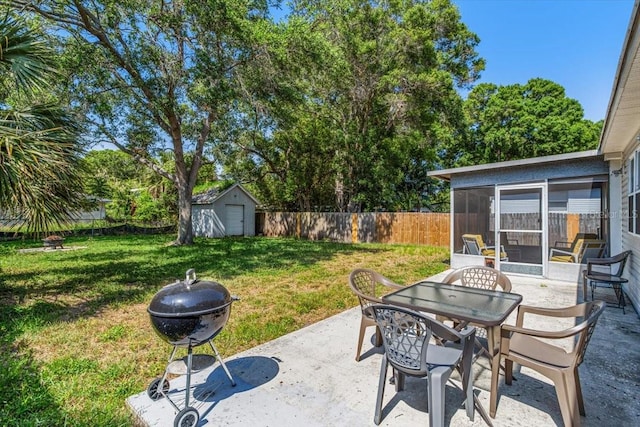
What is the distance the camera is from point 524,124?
17.2 metres

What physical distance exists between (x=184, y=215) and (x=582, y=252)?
43.2 ft

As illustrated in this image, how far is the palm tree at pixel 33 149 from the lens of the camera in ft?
12.6

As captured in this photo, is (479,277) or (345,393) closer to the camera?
(345,393)

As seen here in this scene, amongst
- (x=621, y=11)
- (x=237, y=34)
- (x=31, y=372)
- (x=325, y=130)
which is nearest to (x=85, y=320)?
(x=31, y=372)

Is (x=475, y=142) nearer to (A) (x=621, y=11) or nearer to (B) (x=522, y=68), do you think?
(B) (x=522, y=68)


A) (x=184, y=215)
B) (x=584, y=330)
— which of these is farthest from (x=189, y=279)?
(x=184, y=215)

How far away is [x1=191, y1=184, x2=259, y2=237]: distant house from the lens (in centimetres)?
1797

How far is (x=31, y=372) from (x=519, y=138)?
20.2 m

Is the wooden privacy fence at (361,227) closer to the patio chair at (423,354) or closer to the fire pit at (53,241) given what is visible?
the fire pit at (53,241)

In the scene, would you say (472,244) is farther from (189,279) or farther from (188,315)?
(188,315)

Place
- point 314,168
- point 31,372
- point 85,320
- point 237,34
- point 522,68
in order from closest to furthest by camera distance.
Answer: point 31,372 → point 85,320 → point 237,34 → point 522,68 → point 314,168

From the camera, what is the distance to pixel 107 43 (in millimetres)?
8977

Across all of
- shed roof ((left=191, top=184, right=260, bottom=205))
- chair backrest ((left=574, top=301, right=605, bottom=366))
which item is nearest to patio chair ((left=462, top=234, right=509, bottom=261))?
chair backrest ((left=574, top=301, right=605, bottom=366))

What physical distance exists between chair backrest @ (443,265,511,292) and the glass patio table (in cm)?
38
